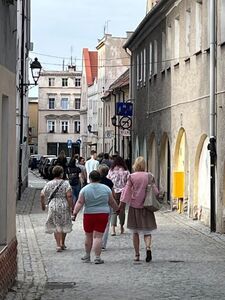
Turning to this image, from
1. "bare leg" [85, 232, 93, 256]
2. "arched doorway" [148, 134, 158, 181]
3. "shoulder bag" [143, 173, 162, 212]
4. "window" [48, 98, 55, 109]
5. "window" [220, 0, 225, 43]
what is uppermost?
"window" [48, 98, 55, 109]

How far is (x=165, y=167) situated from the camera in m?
26.5

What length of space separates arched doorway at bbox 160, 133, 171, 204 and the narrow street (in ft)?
25.7

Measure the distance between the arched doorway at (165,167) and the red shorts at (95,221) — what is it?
12.8m

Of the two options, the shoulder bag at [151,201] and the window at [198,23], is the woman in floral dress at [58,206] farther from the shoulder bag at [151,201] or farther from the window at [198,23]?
the window at [198,23]

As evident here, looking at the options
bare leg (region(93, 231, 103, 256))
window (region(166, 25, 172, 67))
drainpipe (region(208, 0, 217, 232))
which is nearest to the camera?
bare leg (region(93, 231, 103, 256))

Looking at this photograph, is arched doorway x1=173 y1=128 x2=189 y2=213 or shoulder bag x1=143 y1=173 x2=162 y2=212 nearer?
shoulder bag x1=143 y1=173 x2=162 y2=212

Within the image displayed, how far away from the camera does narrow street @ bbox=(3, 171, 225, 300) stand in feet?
32.0

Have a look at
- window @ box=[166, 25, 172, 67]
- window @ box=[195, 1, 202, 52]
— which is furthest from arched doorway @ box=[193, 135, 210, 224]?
window @ box=[166, 25, 172, 67]

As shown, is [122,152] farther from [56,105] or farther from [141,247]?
[56,105]

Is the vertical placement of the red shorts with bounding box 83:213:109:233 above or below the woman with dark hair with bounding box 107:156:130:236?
below

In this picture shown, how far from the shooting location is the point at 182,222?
2008 cm

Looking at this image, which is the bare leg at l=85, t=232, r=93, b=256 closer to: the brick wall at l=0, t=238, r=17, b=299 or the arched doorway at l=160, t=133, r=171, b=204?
the brick wall at l=0, t=238, r=17, b=299

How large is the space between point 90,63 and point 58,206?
7085 cm

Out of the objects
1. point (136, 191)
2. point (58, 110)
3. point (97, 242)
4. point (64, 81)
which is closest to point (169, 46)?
point (136, 191)
